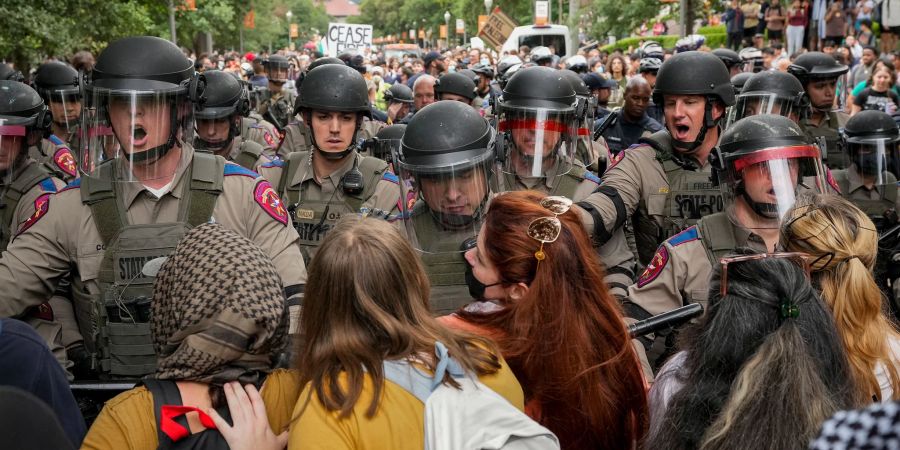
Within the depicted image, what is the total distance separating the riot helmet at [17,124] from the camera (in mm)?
5496

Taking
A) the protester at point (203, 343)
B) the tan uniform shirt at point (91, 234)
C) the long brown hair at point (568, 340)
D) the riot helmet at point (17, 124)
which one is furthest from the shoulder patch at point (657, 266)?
the riot helmet at point (17, 124)

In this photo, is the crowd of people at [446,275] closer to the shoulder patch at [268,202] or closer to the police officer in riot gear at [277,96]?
the shoulder patch at [268,202]

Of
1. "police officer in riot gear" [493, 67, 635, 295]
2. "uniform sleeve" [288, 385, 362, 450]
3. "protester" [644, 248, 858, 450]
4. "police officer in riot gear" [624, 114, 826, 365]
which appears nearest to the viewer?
"uniform sleeve" [288, 385, 362, 450]

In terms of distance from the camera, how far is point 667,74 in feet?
19.5

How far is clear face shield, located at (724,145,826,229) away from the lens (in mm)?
4188

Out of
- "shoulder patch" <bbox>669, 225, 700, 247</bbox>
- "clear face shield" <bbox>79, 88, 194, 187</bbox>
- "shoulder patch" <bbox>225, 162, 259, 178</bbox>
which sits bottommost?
"shoulder patch" <bbox>669, 225, 700, 247</bbox>

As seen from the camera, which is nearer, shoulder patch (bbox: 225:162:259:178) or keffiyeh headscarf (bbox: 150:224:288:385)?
keffiyeh headscarf (bbox: 150:224:288:385)

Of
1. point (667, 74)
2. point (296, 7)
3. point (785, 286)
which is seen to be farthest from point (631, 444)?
point (296, 7)

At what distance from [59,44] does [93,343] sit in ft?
31.0

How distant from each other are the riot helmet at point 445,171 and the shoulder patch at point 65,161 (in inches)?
155

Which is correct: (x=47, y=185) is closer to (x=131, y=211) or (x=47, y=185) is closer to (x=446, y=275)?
(x=131, y=211)

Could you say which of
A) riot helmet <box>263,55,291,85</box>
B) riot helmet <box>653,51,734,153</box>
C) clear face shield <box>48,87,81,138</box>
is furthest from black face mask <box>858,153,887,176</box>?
riot helmet <box>263,55,291,85</box>

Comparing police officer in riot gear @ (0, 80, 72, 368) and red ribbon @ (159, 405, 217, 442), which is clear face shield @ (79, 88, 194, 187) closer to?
police officer in riot gear @ (0, 80, 72, 368)

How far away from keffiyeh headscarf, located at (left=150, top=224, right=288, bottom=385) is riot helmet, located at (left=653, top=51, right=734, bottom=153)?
3642 millimetres
